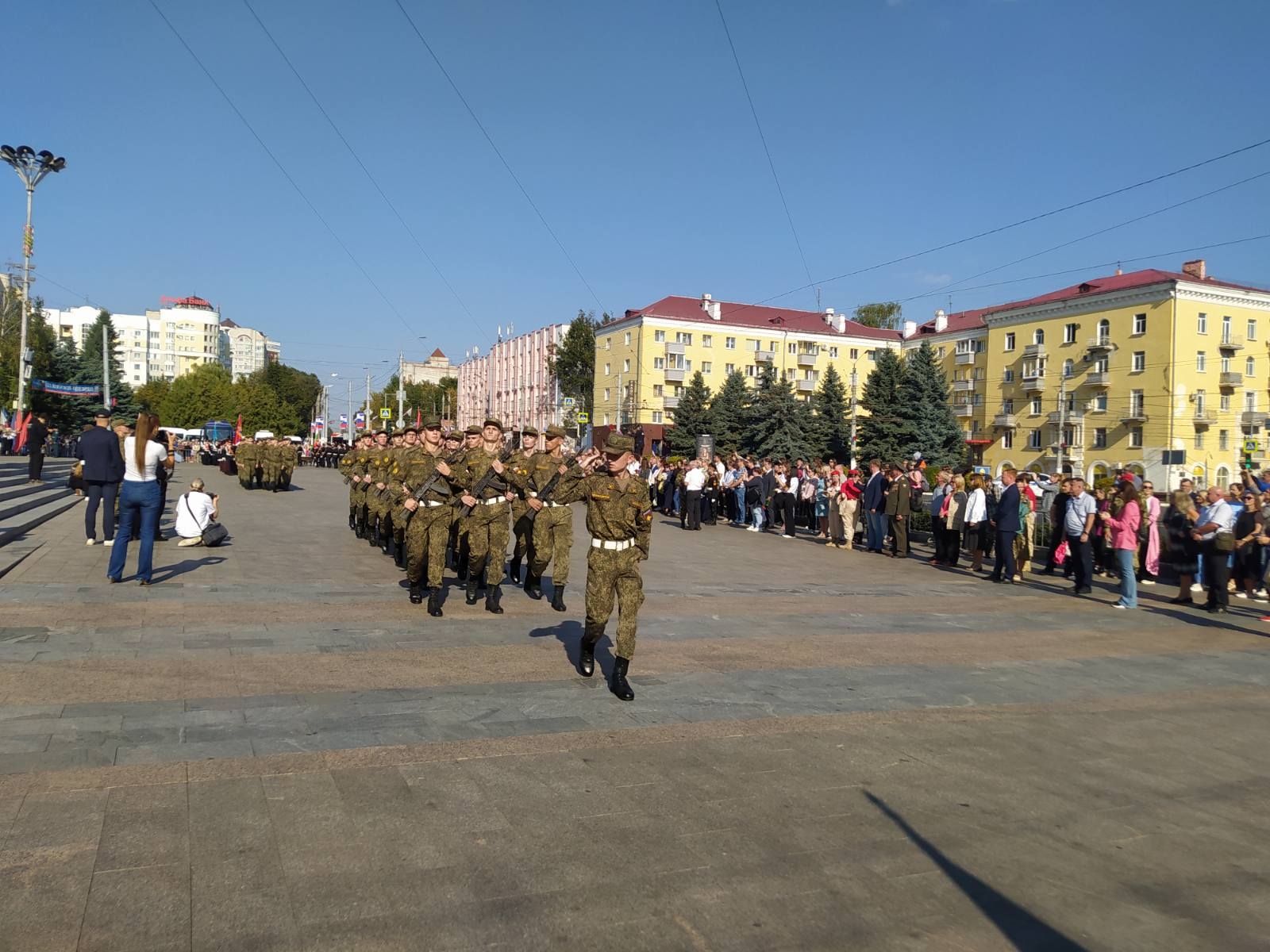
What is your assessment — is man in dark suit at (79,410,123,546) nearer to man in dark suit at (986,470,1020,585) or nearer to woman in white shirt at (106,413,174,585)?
woman in white shirt at (106,413,174,585)

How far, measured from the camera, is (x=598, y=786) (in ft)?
17.3

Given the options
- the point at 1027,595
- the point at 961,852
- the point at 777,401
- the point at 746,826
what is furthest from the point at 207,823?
the point at 777,401

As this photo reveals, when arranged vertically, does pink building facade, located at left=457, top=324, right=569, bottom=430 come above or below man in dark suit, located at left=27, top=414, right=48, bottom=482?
above

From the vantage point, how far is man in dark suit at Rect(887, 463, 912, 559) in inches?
770

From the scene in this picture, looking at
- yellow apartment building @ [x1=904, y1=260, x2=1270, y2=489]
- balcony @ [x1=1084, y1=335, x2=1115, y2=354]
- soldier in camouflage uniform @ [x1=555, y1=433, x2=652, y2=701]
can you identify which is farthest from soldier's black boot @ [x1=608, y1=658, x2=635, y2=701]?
balcony @ [x1=1084, y1=335, x2=1115, y2=354]

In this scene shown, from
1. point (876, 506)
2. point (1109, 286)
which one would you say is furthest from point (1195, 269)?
point (876, 506)

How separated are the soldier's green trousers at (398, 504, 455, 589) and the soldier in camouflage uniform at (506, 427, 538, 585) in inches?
39.7

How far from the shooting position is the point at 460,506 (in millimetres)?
10531

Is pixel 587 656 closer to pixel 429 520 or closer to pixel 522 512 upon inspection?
pixel 429 520

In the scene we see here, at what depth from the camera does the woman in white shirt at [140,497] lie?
11.0 m

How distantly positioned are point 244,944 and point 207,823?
3.86ft

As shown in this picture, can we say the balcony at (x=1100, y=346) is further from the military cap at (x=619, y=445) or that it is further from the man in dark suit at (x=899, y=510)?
the military cap at (x=619, y=445)

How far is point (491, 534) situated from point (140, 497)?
404 cm

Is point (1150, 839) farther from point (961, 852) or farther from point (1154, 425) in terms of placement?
point (1154, 425)
